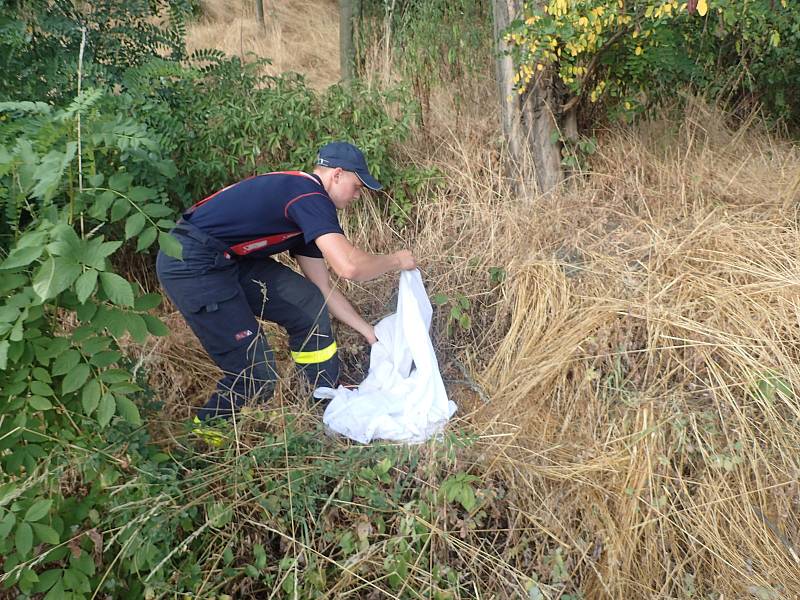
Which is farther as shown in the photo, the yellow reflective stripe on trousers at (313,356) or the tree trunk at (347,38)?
the tree trunk at (347,38)

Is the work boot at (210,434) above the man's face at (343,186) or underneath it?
underneath

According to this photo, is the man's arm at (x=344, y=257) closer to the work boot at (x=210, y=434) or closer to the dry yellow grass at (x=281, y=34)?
the work boot at (x=210, y=434)

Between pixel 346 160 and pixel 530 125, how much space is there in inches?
74.2

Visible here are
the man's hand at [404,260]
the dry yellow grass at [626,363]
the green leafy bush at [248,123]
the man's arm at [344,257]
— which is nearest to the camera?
the dry yellow grass at [626,363]

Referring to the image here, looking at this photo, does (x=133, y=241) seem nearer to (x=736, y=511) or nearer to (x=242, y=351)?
(x=242, y=351)

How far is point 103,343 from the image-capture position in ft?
7.52

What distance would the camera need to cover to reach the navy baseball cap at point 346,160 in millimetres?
3150

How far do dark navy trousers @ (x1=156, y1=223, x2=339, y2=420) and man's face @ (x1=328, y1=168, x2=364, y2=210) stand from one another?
53 cm

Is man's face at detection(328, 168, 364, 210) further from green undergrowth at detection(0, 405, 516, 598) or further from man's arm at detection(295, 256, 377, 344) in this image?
green undergrowth at detection(0, 405, 516, 598)

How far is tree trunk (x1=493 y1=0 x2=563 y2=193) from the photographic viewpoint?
14.8 ft

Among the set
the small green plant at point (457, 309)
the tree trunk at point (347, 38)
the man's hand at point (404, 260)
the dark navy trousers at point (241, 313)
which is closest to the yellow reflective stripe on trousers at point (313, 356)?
the dark navy trousers at point (241, 313)

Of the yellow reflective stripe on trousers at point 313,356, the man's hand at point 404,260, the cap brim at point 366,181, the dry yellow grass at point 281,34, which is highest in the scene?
the dry yellow grass at point 281,34

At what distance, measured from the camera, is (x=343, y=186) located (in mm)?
3180

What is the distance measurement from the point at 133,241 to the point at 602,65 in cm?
326
